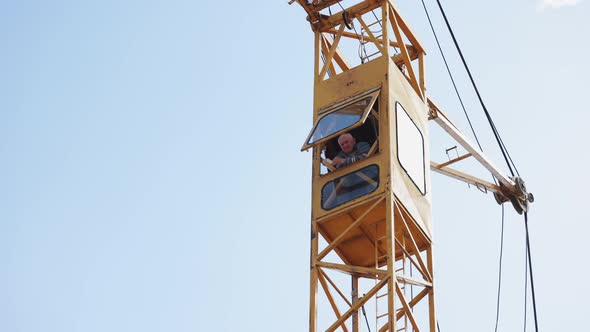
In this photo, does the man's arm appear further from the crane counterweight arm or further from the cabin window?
the crane counterweight arm

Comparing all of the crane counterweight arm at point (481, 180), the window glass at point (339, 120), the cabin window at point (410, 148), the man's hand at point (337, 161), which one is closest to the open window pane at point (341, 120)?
the window glass at point (339, 120)

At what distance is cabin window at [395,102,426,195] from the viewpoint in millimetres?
18223

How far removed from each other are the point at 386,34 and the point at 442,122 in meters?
3.68

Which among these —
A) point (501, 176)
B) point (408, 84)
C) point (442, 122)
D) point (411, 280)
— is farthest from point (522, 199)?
point (411, 280)

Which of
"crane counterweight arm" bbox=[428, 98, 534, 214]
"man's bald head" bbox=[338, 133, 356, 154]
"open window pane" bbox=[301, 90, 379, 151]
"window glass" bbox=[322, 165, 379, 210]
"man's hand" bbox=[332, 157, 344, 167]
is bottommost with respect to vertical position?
"window glass" bbox=[322, 165, 379, 210]

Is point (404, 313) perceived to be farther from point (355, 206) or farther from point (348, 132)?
point (348, 132)

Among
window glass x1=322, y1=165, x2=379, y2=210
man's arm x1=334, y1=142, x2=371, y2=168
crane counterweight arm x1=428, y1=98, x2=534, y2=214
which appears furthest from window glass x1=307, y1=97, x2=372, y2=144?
crane counterweight arm x1=428, y1=98, x2=534, y2=214

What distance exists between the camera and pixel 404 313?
1761cm

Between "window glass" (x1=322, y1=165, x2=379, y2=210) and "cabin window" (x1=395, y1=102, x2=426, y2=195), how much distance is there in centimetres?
59

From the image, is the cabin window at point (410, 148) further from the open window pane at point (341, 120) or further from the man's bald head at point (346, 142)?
the man's bald head at point (346, 142)

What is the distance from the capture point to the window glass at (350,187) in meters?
17.6

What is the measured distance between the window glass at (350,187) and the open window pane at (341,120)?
761 mm

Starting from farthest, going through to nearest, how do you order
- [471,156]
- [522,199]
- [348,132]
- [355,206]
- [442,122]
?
[522,199] < [471,156] < [442,122] < [348,132] < [355,206]

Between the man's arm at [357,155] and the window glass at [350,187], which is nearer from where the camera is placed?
the window glass at [350,187]
